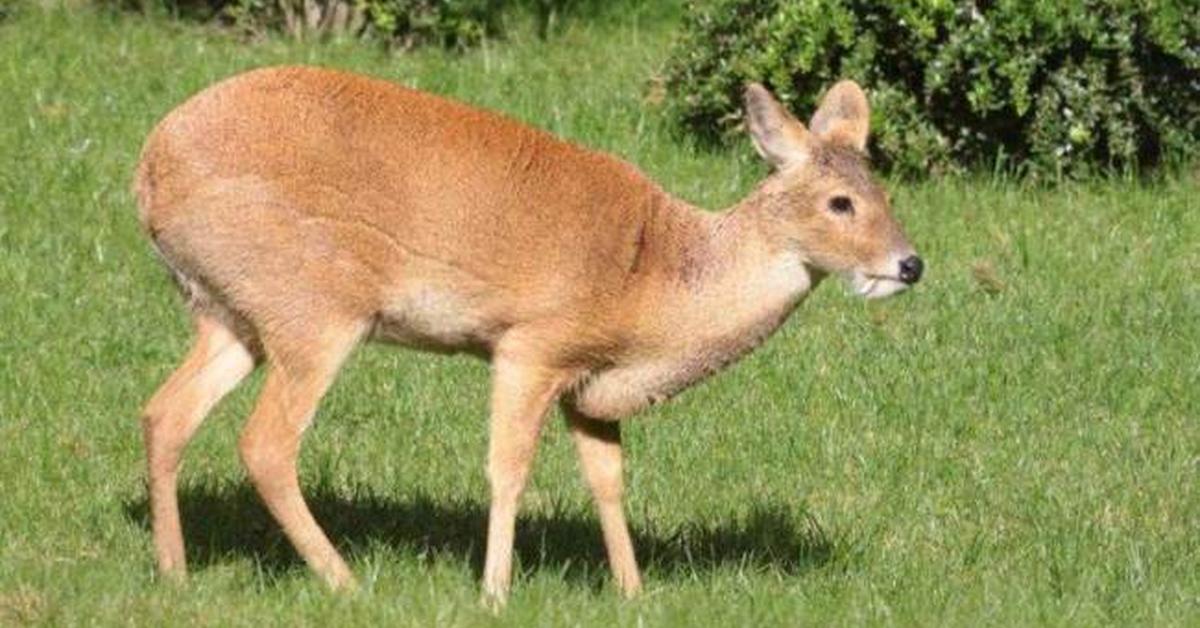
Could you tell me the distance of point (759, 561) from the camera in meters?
8.05

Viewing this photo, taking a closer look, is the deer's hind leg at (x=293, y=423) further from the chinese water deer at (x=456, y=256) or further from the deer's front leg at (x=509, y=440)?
the deer's front leg at (x=509, y=440)

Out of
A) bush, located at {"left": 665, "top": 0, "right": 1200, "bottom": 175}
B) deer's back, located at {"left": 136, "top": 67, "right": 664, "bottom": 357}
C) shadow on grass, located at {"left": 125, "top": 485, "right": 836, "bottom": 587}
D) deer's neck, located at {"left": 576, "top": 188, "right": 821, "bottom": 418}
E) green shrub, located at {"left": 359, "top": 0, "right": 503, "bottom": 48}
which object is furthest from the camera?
green shrub, located at {"left": 359, "top": 0, "right": 503, "bottom": 48}

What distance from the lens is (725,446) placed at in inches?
358

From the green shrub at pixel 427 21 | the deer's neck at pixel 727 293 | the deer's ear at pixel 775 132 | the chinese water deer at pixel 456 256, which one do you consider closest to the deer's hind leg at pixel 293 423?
the chinese water deer at pixel 456 256

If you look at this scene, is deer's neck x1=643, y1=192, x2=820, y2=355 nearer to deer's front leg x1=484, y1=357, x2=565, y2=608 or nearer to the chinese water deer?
the chinese water deer

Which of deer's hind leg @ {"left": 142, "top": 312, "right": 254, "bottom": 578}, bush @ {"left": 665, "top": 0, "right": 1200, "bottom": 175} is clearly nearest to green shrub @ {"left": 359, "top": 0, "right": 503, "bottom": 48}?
bush @ {"left": 665, "top": 0, "right": 1200, "bottom": 175}

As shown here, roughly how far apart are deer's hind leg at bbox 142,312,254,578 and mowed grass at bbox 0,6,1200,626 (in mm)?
174

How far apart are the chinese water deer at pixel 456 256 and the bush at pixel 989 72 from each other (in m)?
4.11

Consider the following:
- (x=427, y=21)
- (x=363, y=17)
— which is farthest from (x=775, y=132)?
(x=363, y=17)

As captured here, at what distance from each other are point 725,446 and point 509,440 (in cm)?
169

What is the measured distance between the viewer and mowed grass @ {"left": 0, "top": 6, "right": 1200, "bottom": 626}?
755 centimetres

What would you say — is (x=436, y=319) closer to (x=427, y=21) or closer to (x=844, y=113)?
(x=844, y=113)

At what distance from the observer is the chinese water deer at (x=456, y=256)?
24.1 ft

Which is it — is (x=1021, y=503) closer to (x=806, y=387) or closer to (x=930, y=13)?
(x=806, y=387)
